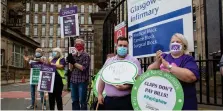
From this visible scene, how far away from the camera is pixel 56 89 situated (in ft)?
24.7

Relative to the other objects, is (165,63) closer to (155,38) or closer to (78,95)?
(155,38)

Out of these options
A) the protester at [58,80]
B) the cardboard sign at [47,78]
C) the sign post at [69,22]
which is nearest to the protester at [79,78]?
the sign post at [69,22]

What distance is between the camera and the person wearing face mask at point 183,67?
10.8ft

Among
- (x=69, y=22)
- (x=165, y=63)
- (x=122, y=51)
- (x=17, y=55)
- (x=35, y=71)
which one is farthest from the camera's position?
(x=17, y=55)

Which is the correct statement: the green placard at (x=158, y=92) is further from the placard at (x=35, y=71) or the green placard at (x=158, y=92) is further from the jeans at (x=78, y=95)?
the placard at (x=35, y=71)

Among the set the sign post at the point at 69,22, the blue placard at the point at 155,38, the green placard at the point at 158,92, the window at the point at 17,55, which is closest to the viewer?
the green placard at the point at 158,92

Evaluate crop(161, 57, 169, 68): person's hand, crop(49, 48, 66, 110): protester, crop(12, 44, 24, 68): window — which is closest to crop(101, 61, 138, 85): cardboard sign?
crop(161, 57, 169, 68): person's hand

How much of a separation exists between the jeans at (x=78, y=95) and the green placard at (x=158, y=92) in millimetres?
3349

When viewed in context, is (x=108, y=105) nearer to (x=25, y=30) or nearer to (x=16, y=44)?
(x=16, y=44)

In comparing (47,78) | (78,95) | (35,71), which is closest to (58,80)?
(47,78)

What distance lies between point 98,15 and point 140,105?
8681mm

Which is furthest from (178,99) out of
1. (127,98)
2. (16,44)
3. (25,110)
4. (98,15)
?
(16,44)

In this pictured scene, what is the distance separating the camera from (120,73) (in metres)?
4.22

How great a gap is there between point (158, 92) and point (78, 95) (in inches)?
150
